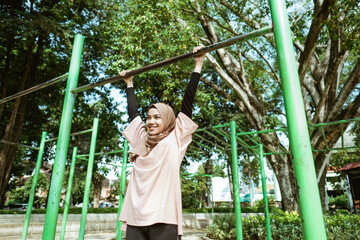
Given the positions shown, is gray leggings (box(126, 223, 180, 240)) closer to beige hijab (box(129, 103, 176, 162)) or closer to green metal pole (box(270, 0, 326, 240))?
beige hijab (box(129, 103, 176, 162))

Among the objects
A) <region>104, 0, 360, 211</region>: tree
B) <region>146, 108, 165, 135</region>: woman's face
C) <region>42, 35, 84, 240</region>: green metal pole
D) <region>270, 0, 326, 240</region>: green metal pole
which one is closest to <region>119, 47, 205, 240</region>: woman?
<region>146, 108, 165, 135</region>: woman's face

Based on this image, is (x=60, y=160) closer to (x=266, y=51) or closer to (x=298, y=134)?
(x=298, y=134)

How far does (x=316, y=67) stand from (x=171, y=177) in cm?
797

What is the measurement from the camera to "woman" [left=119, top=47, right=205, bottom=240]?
1417 millimetres

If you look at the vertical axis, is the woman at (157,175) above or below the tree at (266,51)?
below

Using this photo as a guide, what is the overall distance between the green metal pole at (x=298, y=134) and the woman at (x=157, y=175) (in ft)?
1.88

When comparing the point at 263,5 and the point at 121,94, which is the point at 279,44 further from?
Result: the point at 121,94

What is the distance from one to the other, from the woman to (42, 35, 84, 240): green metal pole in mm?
472

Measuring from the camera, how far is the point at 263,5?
721cm

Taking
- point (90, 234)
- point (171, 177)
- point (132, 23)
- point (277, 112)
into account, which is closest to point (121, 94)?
point (132, 23)

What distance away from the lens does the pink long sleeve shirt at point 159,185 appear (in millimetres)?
1426

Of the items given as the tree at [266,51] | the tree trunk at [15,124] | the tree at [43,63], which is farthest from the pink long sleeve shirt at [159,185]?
the tree trunk at [15,124]

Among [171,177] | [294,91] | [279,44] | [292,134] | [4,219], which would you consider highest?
[279,44]

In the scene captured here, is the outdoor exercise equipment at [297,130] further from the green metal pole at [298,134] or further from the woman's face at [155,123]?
the woman's face at [155,123]
